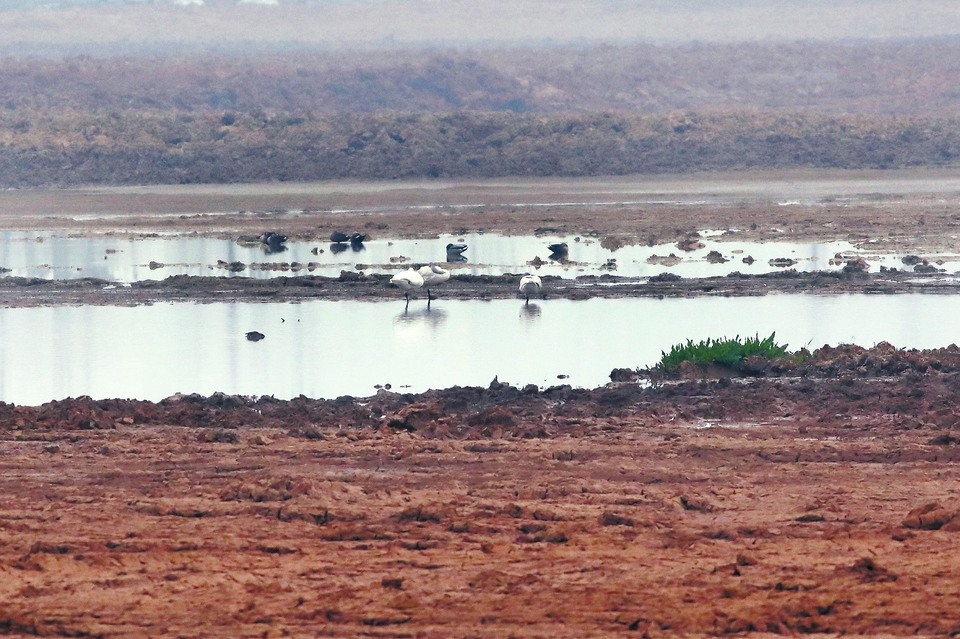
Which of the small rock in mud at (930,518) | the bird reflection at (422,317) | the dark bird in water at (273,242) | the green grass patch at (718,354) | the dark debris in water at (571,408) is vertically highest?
the dark bird in water at (273,242)

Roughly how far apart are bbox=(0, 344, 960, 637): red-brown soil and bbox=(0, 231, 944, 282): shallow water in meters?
10.2

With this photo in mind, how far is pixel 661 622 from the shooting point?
6426mm

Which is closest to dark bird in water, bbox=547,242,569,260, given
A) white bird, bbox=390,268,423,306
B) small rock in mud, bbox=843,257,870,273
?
small rock in mud, bbox=843,257,870,273

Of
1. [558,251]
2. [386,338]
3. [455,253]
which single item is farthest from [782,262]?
[386,338]

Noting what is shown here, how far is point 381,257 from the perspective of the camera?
25.0 m

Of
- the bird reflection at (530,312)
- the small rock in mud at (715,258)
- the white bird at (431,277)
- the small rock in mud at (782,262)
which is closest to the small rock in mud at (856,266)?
the small rock in mud at (782,262)

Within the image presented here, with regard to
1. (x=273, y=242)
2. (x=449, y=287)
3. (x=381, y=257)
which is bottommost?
(x=449, y=287)

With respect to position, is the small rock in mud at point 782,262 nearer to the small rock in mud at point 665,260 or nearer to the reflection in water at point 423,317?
the small rock in mud at point 665,260

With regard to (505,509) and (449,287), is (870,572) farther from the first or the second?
(449,287)

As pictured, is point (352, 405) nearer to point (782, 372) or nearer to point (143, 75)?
point (782, 372)

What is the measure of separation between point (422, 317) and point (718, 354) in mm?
5473

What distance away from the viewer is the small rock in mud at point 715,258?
23.9 meters

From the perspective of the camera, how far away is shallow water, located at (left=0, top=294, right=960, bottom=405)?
14.3 m

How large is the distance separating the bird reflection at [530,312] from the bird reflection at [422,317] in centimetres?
100
